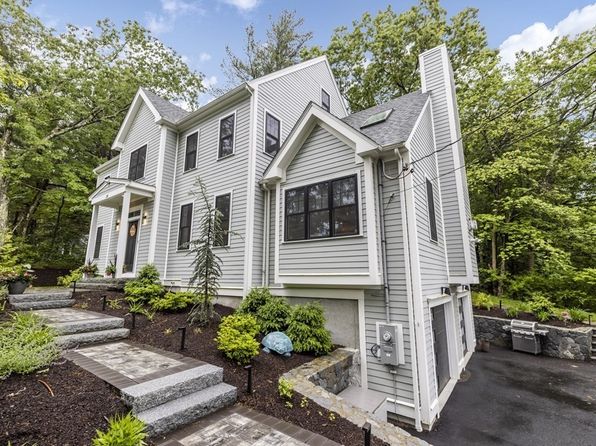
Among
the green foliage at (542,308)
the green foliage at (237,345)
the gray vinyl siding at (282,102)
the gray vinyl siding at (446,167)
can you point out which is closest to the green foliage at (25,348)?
the green foliage at (237,345)

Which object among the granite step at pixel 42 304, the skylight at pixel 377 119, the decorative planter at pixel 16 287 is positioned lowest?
the granite step at pixel 42 304

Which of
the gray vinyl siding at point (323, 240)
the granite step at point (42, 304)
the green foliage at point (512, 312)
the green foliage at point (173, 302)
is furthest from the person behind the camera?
the green foliage at point (512, 312)

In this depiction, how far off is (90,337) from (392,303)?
20.0 feet

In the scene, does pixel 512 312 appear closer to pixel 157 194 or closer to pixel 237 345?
pixel 237 345

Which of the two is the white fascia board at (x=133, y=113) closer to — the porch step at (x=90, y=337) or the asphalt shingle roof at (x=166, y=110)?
the asphalt shingle roof at (x=166, y=110)

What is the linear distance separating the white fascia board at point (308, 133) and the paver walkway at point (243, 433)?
5275mm

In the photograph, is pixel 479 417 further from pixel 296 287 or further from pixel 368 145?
pixel 368 145

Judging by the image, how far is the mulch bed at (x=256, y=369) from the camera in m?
3.43

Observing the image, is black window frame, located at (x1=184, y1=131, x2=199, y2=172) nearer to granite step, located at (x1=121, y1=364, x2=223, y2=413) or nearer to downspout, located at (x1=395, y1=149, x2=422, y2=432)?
downspout, located at (x1=395, y1=149, x2=422, y2=432)

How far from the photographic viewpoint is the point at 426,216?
702 cm

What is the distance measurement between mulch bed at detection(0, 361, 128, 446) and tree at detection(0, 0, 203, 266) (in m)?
13.1

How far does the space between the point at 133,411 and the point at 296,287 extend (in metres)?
4.58

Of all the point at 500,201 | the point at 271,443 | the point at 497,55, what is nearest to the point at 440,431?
the point at 271,443

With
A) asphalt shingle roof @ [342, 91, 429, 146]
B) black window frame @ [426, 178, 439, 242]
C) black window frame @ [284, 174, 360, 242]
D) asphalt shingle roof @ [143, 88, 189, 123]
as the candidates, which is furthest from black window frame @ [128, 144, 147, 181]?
black window frame @ [426, 178, 439, 242]
